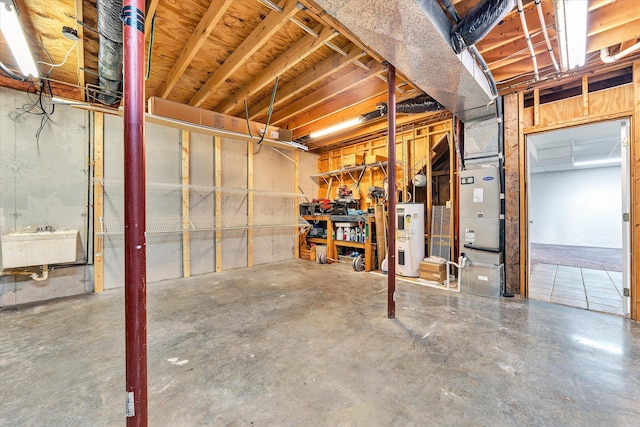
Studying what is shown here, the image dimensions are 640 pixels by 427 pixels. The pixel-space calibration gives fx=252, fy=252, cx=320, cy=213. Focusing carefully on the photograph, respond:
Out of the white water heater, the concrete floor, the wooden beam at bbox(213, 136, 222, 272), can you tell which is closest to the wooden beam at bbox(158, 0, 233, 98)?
the wooden beam at bbox(213, 136, 222, 272)

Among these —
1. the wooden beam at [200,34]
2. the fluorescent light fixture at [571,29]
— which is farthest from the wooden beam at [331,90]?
the wooden beam at [200,34]

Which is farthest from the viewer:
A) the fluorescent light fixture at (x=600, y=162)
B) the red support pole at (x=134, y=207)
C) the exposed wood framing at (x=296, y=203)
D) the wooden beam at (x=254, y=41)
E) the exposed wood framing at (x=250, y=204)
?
the fluorescent light fixture at (x=600, y=162)

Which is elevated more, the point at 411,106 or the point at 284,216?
the point at 411,106

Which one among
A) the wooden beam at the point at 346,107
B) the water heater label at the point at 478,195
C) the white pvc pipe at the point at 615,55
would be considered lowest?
the water heater label at the point at 478,195

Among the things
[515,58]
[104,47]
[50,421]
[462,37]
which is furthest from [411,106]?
[50,421]

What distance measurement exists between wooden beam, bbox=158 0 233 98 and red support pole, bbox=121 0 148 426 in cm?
145

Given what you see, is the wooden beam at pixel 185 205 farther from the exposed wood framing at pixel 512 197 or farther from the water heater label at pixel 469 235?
the exposed wood framing at pixel 512 197

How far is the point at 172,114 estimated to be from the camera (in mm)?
3045

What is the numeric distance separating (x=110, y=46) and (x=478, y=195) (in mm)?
4533

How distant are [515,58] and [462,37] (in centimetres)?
152

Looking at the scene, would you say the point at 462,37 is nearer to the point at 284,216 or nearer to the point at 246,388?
the point at 246,388

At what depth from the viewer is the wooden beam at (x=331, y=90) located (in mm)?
3129

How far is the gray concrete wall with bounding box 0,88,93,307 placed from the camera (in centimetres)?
315

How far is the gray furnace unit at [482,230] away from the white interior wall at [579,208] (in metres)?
4.78
